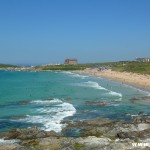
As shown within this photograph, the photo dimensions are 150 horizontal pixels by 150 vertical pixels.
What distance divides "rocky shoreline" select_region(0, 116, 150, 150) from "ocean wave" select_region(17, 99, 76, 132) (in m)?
2.19

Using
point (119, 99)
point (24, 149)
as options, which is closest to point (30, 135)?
point (24, 149)

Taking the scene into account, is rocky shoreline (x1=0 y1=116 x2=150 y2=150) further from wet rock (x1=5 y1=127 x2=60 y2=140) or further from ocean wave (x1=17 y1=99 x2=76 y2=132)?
ocean wave (x1=17 y1=99 x2=76 y2=132)

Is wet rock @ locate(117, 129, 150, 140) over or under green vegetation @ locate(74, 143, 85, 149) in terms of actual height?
over

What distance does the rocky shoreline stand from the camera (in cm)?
3278

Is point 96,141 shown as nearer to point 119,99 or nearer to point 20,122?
point 20,122

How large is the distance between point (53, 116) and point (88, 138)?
1555 cm

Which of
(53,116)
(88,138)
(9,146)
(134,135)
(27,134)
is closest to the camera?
(9,146)

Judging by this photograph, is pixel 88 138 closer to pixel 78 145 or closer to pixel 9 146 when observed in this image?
pixel 78 145

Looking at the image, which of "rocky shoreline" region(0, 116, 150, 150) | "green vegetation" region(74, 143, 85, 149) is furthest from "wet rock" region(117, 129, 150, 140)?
"green vegetation" region(74, 143, 85, 149)

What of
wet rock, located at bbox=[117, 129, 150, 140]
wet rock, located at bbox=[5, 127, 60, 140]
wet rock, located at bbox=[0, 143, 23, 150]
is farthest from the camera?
wet rock, located at bbox=[5, 127, 60, 140]

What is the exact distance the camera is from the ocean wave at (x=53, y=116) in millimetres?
44000

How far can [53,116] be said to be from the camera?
167 ft

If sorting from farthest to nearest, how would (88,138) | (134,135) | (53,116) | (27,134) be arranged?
1. (53,116)
2. (27,134)
3. (134,135)
4. (88,138)

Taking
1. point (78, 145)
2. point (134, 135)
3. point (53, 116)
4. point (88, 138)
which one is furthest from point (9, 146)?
point (53, 116)
